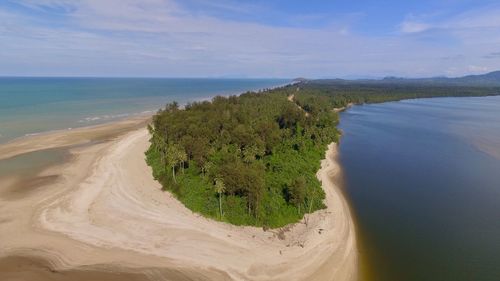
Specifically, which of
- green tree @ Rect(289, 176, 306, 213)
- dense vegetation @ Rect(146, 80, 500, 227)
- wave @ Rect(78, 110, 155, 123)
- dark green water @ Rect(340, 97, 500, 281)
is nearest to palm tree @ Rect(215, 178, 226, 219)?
dense vegetation @ Rect(146, 80, 500, 227)

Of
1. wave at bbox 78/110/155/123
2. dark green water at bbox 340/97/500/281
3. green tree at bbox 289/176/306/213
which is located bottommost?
dark green water at bbox 340/97/500/281

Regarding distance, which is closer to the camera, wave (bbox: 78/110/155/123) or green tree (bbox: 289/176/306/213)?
green tree (bbox: 289/176/306/213)

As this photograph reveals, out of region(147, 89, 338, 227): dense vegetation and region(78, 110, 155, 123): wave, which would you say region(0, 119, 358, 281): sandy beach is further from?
region(78, 110, 155, 123): wave

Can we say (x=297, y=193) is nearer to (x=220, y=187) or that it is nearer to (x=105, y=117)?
(x=220, y=187)

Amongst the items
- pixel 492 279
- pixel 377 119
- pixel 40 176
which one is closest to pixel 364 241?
pixel 492 279

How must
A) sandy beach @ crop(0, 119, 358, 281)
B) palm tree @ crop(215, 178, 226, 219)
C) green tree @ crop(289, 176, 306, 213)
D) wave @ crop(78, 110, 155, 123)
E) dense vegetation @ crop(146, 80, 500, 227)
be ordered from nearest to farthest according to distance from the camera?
sandy beach @ crop(0, 119, 358, 281), palm tree @ crop(215, 178, 226, 219), dense vegetation @ crop(146, 80, 500, 227), green tree @ crop(289, 176, 306, 213), wave @ crop(78, 110, 155, 123)

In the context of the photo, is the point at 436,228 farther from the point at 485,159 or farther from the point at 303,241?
the point at 485,159
